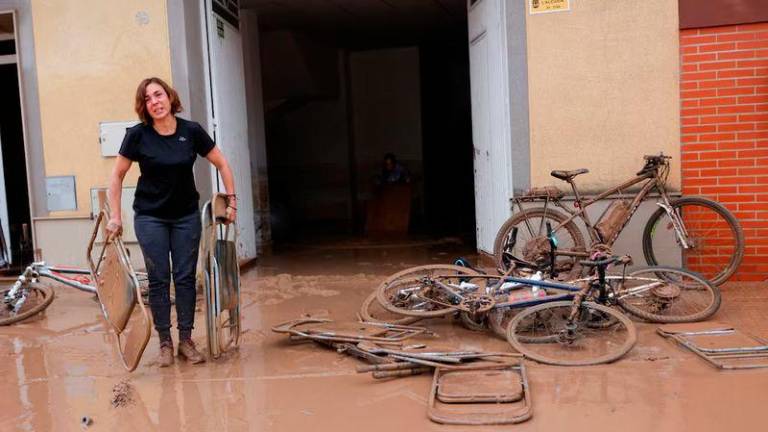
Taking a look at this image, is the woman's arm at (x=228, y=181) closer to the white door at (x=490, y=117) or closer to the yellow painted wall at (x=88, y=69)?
the yellow painted wall at (x=88, y=69)

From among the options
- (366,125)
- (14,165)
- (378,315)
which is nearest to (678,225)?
(378,315)

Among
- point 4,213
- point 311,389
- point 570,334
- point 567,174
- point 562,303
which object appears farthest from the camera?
point 4,213

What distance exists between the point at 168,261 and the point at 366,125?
881 cm

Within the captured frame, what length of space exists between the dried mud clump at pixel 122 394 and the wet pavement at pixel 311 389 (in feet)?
0.04

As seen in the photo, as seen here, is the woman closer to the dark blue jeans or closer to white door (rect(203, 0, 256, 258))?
the dark blue jeans

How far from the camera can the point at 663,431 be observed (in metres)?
3.19

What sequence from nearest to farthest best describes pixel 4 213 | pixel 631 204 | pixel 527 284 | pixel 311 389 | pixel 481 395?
1. pixel 481 395
2. pixel 311 389
3. pixel 527 284
4. pixel 631 204
5. pixel 4 213

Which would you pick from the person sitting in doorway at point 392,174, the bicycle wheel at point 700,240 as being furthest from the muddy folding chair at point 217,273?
the person sitting in doorway at point 392,174

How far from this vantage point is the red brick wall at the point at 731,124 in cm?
597

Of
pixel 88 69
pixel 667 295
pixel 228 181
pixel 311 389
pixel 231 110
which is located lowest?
pixel 311 389

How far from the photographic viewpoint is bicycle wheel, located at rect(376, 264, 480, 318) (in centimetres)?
483

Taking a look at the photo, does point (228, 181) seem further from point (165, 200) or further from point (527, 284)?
point (527, 284)

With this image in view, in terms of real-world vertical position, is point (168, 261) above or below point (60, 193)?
below

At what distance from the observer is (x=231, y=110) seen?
7.36m
